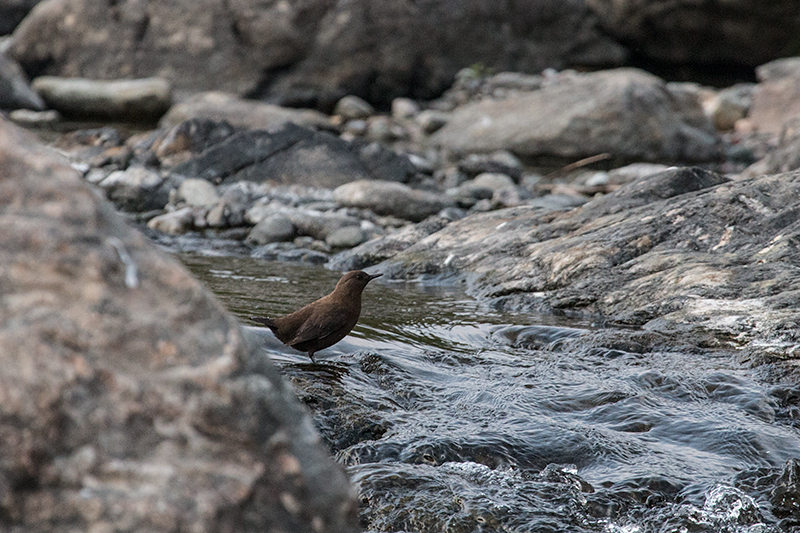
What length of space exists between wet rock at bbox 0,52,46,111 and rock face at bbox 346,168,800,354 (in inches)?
486

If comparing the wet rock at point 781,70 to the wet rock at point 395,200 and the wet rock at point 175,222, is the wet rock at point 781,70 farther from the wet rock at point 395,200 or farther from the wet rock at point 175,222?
the wet rock at point 175,222

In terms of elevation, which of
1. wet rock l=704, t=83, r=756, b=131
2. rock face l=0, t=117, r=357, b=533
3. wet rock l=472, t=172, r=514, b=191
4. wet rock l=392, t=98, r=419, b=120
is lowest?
wet rock l=392, t=98, r=419, b=120

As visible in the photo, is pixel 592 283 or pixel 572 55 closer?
pixel 592 283

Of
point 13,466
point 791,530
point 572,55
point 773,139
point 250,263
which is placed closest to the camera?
point 13,466

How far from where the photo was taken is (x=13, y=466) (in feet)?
4.29

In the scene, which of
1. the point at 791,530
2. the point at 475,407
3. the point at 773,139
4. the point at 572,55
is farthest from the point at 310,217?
the point at 572,55

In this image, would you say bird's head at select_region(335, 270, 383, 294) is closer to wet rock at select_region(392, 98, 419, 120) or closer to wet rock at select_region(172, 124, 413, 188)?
wet rock at select_region(172, 124, 413, 188)

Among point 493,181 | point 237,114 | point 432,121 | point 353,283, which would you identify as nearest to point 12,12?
point 237,114

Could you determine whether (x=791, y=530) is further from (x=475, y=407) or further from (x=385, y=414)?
(x=385, y=414)

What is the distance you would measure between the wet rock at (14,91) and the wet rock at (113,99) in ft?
1.30

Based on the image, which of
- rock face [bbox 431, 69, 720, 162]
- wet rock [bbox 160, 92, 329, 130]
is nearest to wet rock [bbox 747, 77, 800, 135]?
rock face [bbox 431, 69, 720, 162]

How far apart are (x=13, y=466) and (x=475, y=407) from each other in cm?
265

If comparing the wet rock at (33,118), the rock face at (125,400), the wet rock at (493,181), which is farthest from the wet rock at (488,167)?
the rock face at (125,400)

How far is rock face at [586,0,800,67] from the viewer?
21141mm
